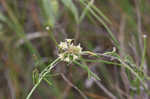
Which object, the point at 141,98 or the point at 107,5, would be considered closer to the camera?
the point at 141,98

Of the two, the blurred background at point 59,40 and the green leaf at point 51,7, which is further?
the blurred background at point 59,40

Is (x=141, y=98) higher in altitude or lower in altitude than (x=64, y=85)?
lower

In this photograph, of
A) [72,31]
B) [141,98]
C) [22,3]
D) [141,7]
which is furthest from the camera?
[22,3]

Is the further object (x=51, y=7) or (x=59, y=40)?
(x=59, y=40)

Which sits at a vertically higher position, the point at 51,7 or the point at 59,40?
the point at 51,7

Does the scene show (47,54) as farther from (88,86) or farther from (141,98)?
(141,98)

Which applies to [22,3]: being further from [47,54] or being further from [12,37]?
[47,54]

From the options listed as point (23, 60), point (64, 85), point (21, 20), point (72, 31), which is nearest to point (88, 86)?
point (64, 85)

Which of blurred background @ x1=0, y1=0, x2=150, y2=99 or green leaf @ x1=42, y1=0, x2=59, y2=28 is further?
blurred background @ x1=0, y1=0, x2=150, y2=99

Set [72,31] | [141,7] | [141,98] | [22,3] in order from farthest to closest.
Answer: [22,3]
[72,31]
[141,7]
[141,98]

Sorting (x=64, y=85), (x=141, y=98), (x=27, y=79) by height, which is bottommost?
(x=141, y=98)
